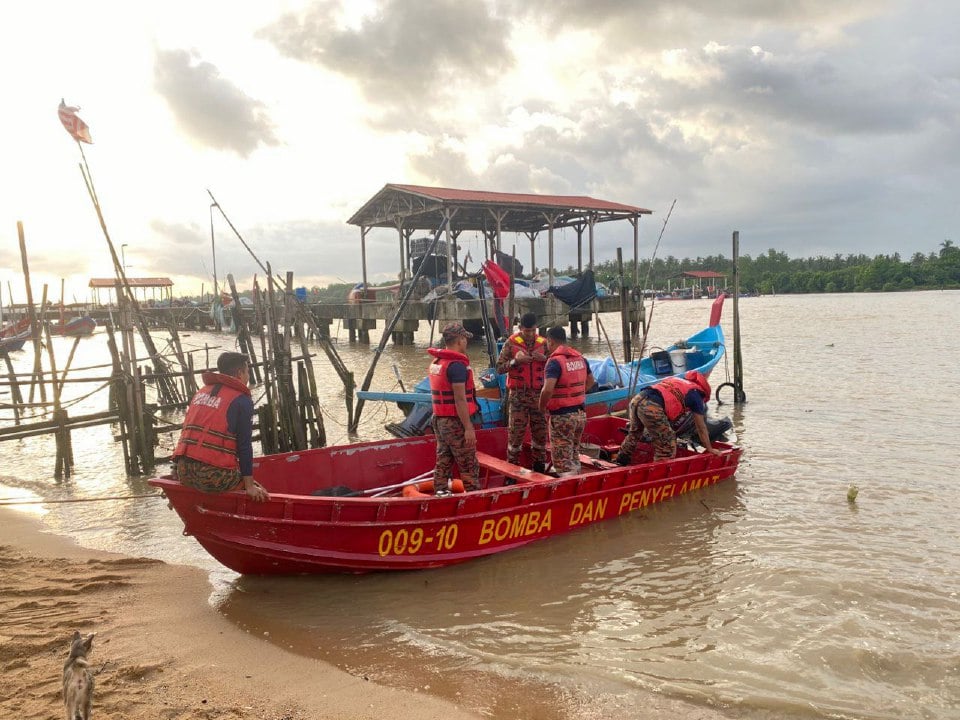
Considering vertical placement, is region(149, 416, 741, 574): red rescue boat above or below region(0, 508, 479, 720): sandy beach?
above

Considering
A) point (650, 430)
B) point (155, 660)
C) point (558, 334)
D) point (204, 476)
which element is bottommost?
point (155, 660)

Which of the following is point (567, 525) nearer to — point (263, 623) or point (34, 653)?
point (263, 623)

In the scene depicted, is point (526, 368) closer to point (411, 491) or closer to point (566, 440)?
point (566, 440)

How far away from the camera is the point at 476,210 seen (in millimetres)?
27156

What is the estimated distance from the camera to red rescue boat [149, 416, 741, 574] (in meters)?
5.00

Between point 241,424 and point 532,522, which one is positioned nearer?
point 241,424

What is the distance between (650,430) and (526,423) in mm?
1415

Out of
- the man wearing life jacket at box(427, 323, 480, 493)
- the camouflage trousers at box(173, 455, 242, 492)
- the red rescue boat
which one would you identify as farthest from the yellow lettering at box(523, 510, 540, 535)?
the camouflage trousers at box(173, 455, 242, 492)

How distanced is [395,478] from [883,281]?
104m

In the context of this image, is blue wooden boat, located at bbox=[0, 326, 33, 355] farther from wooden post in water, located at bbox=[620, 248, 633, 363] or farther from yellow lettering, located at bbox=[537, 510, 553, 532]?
yellow lettering, located at bbox=[537, 510, 553, 532]

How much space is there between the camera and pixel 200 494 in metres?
4.81

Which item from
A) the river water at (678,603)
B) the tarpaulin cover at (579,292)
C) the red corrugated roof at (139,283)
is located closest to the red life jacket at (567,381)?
the river water at (678,603)

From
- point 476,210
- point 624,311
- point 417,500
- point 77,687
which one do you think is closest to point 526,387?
point 417,500

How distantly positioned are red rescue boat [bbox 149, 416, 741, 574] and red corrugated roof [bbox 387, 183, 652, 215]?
17.7 metres
